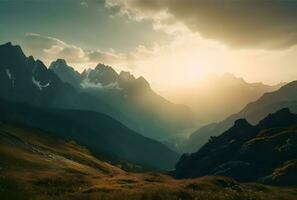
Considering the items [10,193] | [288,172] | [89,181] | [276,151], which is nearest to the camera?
[10,193]

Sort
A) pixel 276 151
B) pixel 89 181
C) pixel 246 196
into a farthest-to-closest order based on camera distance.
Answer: pixel 276 151 → pixel 89 181 → pixel 246 196

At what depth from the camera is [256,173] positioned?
167m

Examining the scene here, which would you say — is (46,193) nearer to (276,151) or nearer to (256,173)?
(256,173)

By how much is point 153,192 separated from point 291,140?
131 meters

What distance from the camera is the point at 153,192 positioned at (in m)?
61.5

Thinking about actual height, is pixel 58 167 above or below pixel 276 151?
below

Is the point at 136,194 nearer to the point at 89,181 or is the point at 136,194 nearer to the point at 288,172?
the point at 89,181

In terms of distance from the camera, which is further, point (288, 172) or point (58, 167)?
point (288, 172)

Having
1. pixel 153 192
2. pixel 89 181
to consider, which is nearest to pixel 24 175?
pixel 89 181

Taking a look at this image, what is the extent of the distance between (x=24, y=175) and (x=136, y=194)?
817 inches

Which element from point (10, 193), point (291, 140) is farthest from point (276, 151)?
point (10, 193)

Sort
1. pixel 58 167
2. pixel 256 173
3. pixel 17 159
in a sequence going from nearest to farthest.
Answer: pixel 17 159 → pixel 58 167 → pixel 256 173

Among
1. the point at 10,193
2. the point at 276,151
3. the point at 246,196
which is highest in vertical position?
the point at 276,151

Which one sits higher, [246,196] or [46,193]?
[246,196]
